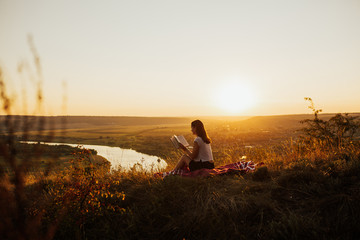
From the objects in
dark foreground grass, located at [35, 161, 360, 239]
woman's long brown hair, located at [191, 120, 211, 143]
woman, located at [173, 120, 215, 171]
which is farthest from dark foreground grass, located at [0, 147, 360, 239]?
woman's long brown hair, located at [191, 120, 211, 143]

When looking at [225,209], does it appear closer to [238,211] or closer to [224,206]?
[224,206]

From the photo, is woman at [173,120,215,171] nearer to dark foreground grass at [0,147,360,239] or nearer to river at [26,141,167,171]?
river at [26,141,167,171]

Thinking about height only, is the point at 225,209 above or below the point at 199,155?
below

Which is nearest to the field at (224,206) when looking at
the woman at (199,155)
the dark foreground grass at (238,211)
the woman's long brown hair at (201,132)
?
the dark foreground grass at (238,211)

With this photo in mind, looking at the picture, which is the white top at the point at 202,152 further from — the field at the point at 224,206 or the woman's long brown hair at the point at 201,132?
the field at the point at 224,206

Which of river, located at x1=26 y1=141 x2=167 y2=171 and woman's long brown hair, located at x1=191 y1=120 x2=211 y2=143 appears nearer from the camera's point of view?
woman's long brown hair, located at x1=191 y1=120 x2=211 y2=143

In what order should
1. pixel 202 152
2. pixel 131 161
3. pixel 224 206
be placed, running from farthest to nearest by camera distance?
1. pixel 131 161
2. pixel 202 152
3. pixel 224 206

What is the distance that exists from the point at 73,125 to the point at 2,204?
605 ft

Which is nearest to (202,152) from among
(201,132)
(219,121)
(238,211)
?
(201,132)


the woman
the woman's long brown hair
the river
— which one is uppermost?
the woman's long brown hair

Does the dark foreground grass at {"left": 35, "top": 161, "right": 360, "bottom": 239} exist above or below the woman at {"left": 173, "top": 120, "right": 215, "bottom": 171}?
below

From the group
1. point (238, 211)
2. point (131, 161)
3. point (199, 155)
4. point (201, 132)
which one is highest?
point (201, 132)

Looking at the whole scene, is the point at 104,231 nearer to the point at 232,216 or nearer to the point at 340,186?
the point at 232,216

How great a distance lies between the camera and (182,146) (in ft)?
22.6
